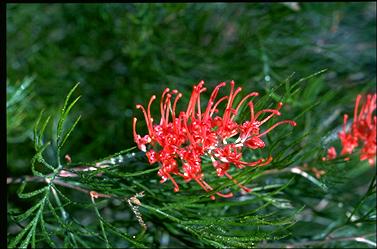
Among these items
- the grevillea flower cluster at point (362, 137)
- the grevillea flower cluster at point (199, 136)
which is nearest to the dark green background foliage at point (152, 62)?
the grevillea flower cluster at point (362, 137)

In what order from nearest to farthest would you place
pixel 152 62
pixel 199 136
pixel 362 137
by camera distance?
pixel 199 136
pixel 362 137
pixel 152 62

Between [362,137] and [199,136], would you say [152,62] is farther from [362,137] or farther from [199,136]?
[199,136]

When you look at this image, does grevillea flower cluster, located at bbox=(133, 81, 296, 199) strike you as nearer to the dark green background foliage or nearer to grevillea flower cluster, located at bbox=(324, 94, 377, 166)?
grevillea flower cluster, located at bbox=(324, 94, 377, 166)

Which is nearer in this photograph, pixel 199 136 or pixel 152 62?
pixel 199 136

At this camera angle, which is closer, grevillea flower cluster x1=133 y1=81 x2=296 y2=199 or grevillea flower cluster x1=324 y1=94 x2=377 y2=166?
grevillea flower cluster x1=133 y1=81 x2=296 y2=199

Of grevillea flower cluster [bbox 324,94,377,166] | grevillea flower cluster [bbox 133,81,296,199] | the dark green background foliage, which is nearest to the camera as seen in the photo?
grevillea flower cluster [bbox 133,81,296,199]

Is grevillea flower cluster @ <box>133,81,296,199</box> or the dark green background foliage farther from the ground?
the dark green background foliage

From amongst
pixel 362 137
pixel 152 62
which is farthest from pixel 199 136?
pixel 152 62

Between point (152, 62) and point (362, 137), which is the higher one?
point (152, 62)

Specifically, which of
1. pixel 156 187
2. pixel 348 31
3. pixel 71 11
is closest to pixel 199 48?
pixel 71 11

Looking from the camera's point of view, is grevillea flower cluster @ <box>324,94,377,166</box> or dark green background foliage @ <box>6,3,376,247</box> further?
dark green background foliage @ <box>6,3,376,247</box>

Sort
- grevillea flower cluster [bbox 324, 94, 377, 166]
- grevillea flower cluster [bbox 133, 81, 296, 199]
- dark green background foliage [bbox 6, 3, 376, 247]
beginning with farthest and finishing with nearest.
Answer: dark green background foliage [bbox 6, 3, 376, 247] → grevillea flower cluster [bbox 324, 94, 377, 166] → grevillea flower cluster [bbox 133, 81, 296, 199]

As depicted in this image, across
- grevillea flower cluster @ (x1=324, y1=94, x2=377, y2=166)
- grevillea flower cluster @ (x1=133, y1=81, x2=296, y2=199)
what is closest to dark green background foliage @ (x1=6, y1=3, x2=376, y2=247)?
grevillea flower cluster @ (x1=324, y1=94, x2=377, y2=166)

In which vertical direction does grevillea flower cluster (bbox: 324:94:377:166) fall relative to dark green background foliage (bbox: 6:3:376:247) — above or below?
below
